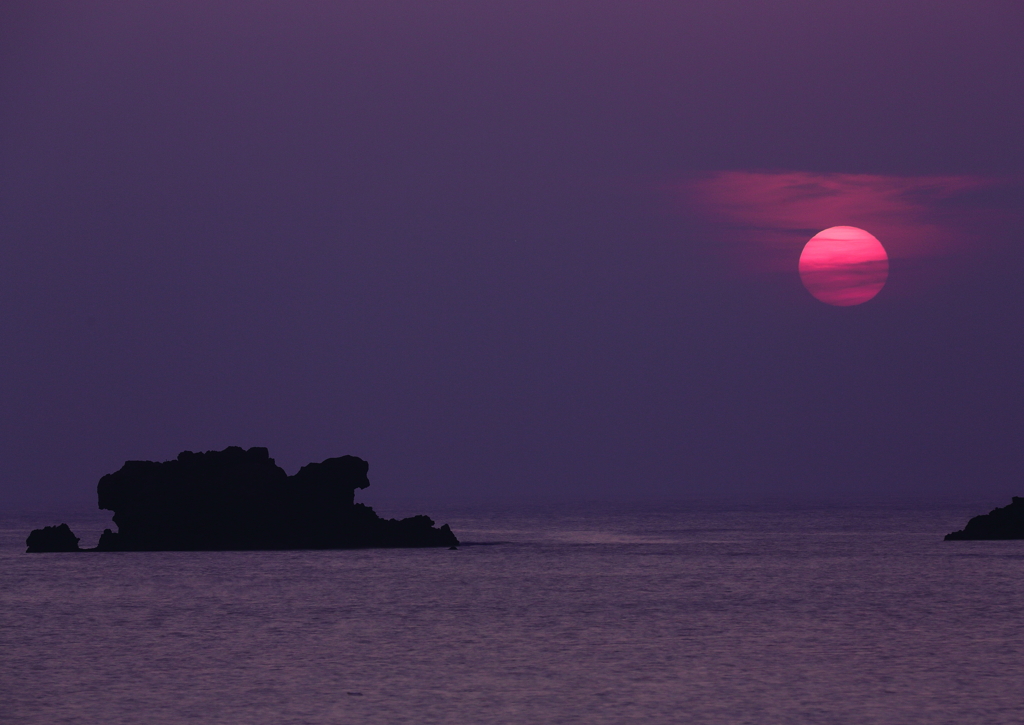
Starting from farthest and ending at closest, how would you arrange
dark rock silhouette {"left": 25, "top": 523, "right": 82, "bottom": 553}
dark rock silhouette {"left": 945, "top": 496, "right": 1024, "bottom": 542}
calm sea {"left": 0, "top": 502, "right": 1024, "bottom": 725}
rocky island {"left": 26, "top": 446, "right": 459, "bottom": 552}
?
dark rock silhouette {"left": 945, "top": 496, "right": 1024, "bottom": 542}
dark rock silhouette {"left": 25, "top": 523, "right": 82, "bottom": 553}
rocky island {"left": 26, "top": 446, "right": 459, "bottom": 552}
calm sea {"left": 0, "top": 502, "right": 1024, "bottom": 725}

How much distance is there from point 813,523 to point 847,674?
15796 centimetres

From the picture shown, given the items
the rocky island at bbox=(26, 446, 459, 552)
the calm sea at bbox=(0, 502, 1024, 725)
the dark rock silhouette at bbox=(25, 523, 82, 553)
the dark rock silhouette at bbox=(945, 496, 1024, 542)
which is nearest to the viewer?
the calm sea at bbox=(0, 502, 1024, 725)

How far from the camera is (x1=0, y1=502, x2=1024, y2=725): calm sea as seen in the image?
38250 mm

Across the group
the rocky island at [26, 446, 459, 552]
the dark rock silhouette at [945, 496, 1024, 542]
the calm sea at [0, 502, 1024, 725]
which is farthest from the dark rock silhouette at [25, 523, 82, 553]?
the dark rock silhouette at [945, 496, 1024, 542]

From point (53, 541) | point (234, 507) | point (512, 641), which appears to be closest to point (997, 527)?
point (234, 507)

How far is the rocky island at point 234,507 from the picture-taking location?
351 feet

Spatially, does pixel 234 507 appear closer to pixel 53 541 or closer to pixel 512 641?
pixel 53 541

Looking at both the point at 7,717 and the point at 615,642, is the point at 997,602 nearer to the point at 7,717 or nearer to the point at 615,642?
the point at 615,642

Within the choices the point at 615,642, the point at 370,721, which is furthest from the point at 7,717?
the point at 615,642

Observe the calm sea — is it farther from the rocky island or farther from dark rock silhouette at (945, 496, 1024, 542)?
dark rock silhouette at (945, 496, 1024, 542)

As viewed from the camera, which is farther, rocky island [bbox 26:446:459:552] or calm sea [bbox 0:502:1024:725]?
rocky island [bbox 26:446:459:552]

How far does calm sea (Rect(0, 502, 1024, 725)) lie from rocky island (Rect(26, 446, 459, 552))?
235 inches

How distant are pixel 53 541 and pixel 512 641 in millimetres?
78808

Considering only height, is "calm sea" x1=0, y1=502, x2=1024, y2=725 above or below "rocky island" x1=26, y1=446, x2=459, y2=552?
below
